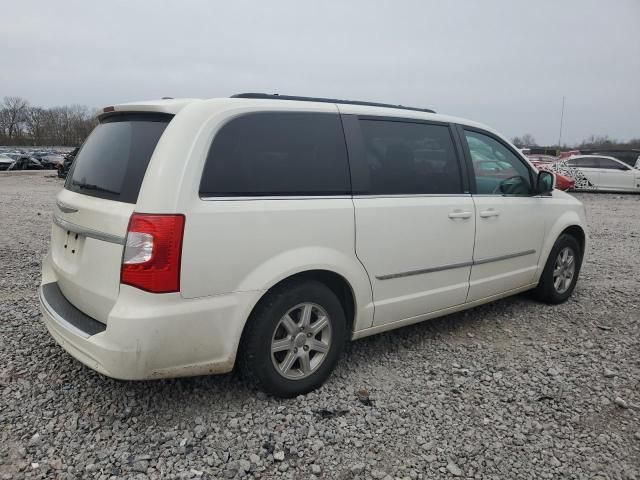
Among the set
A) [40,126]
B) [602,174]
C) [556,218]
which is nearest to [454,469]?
[556,218]

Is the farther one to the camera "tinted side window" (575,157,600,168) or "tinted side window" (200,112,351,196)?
"tinted side window" (575,157,600,168)

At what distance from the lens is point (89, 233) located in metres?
2.70

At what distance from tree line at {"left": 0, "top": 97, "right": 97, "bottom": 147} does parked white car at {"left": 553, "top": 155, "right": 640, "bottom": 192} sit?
78.1 metres

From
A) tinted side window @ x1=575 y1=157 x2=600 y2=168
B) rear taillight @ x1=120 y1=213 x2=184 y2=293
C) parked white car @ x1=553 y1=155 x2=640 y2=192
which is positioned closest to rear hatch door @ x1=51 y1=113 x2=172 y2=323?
rear taillight @ x1=120 y1=213 x2=184 y2=293

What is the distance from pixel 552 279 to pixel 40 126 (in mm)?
96885

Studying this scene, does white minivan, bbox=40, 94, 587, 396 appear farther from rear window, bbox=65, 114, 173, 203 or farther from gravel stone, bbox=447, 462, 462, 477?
gravel stone, bbox=447, 462, 462, 477

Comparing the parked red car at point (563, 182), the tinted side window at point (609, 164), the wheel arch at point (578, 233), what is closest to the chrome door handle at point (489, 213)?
the wheel arch at point (578, 233)

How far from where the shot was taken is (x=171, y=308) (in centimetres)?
244

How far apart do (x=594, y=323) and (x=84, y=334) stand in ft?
13.3

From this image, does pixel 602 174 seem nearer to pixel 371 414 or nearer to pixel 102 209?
pixel 371 414

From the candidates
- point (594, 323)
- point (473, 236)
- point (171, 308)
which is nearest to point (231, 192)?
point (171, 308)

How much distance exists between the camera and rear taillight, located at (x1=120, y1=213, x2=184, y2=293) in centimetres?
241

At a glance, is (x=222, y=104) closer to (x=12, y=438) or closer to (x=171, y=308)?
(x=171, y=308)

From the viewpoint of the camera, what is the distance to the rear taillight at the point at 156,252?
2408 mm
